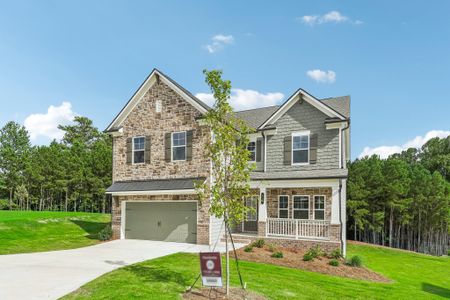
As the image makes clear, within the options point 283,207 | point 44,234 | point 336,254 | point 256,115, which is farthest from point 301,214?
point 44,234

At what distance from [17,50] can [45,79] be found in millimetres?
2825

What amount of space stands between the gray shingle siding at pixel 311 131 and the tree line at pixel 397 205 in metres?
11.0

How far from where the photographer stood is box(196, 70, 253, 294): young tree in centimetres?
823

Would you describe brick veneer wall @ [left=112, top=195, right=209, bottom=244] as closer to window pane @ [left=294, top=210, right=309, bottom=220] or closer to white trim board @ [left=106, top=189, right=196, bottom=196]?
white trim board @ [left=106, top=189, right=196, bottom=196]

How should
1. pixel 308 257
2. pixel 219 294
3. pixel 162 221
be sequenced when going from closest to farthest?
pixel 219 294 → pixel 308 257 → pixel 162 221

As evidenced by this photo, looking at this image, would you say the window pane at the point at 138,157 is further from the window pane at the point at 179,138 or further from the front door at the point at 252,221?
the front door at the point at 252,221

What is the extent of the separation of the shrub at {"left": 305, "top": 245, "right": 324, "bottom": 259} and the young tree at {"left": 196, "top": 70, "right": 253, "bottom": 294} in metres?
7.33

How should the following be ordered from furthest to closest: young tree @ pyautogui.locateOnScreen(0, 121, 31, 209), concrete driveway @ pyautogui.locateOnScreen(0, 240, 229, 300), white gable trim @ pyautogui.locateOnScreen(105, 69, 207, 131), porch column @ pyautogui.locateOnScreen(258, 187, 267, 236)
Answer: young tree @ pyautogui.locateOnScreen(0, 121, 31, 209) < white gable trim @ pyautogui.locateOnScreen(105, 69, 207, 131) < porch column @ pyautogui.locateOnScreen(258, 187, 267, 236) < concrete driveway @ pyautogui.locateOnScreen(0, 240, 229, 300)

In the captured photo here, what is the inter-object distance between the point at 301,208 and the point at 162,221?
7.74 meters

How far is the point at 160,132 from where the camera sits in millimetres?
A: 18266

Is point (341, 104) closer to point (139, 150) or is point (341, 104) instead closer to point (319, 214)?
point (319, 214)

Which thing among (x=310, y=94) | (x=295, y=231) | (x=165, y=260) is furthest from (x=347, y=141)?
(x=165, y=260)

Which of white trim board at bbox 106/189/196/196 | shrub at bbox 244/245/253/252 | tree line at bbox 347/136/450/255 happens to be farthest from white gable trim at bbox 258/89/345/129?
tree line at bbox 347/136/450/255

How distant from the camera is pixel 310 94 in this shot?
1758cm
